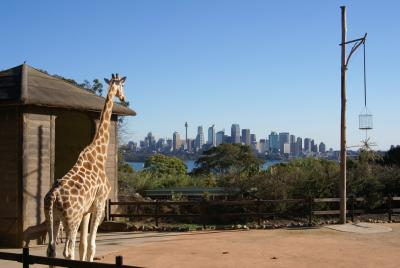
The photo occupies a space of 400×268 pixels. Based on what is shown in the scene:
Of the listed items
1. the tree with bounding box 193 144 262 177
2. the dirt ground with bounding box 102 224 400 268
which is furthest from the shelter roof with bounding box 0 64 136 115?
the tree with bounding box 193 144 262 177

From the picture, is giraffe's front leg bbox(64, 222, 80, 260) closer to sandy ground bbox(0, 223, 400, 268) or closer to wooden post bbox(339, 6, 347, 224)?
sandy ground bbox(0, 223, 400, 268)

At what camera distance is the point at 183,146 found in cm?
13288

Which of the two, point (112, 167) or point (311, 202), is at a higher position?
point (112, 167)

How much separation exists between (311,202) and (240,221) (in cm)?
268

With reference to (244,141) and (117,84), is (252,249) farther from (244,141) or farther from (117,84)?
(244,141)

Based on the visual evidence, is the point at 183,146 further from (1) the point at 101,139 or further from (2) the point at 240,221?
(1) the point at 101,139

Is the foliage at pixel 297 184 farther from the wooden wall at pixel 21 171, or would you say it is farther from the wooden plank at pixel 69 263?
the wooden plank at pixel 69 263

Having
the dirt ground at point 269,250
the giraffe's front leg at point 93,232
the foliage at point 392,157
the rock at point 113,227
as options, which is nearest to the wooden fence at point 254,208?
the rock at point 113,227

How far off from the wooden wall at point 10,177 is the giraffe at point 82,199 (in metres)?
3.99

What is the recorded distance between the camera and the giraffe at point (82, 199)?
936 centimetres

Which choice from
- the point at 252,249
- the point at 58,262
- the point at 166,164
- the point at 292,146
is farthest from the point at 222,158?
the point at 292,146

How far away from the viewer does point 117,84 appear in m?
12.5

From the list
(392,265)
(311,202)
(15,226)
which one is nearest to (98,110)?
(15,226)

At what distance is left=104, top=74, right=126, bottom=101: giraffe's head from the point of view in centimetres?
1245
